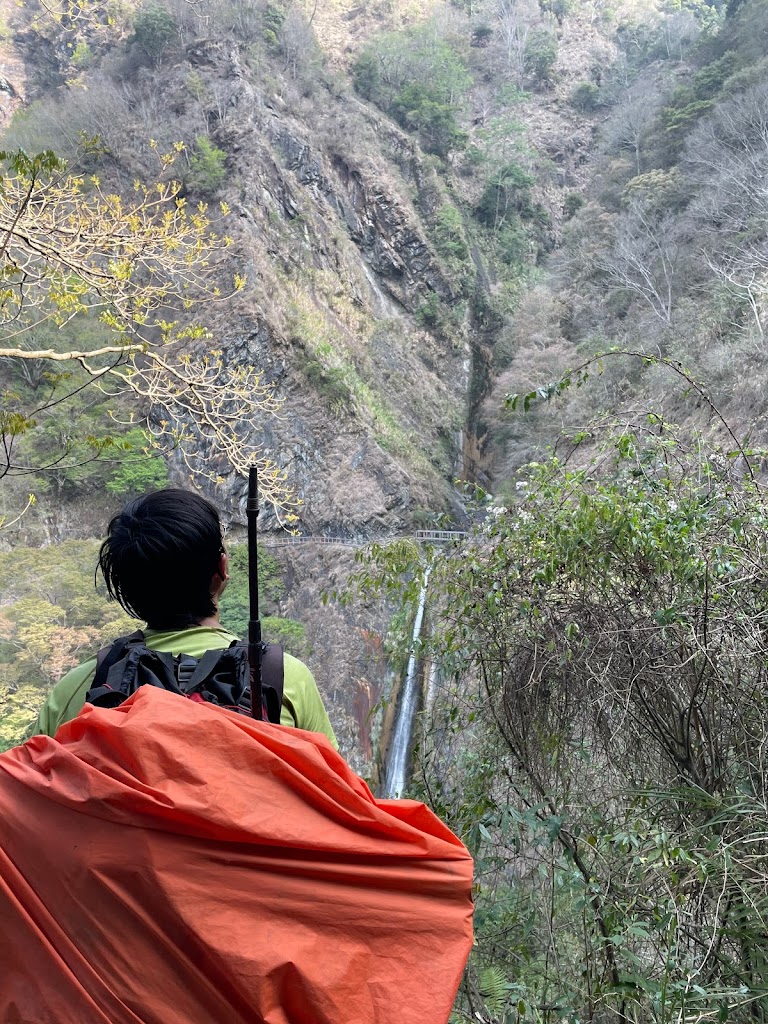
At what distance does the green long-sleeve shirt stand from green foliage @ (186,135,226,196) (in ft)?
57.0

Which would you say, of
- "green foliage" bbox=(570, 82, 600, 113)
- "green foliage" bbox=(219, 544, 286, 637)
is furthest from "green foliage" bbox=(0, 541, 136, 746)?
"green foliage" bbox=(570, 82, 600, 113)

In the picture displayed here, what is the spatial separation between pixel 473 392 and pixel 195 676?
18.6 meters

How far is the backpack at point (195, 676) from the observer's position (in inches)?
31.9

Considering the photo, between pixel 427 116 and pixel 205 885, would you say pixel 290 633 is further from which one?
pixel 427 116

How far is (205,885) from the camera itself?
63 cm

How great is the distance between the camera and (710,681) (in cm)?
170

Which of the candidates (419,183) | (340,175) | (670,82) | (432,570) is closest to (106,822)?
(432,570)

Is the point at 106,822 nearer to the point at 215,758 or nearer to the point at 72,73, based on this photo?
the point at 215,758

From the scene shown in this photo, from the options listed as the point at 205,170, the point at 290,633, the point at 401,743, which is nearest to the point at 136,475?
the point at 290,633

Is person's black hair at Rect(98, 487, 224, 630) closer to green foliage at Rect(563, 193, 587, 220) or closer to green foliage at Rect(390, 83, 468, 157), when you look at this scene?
green foliage at Rect(563, 193, 587, 220)

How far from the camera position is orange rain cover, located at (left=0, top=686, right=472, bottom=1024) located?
62 centimetres

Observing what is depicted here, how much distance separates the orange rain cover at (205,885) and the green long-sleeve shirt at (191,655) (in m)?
0.16

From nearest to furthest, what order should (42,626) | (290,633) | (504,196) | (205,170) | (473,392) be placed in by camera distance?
(42,626)
(290,633)
(205,170)
(473,392)
(504,196)

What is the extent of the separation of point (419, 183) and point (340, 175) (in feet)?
8.67
